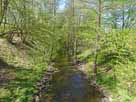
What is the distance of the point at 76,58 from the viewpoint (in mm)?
46938

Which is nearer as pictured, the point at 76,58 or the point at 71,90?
the point at 71,90

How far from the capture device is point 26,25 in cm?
3691

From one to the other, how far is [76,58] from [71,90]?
22093 millimetres

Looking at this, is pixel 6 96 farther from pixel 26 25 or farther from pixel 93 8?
pixel 26 25

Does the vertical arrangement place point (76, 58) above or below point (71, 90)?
above

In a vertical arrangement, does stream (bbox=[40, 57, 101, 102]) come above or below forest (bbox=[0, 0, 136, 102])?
below

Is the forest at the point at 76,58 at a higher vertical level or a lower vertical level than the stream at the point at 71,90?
higher

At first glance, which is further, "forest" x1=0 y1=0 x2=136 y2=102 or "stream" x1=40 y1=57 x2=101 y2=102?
"stream" x1=40 y1=57 x2=101 y2=102

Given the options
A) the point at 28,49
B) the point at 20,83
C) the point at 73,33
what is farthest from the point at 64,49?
the point at 20,83

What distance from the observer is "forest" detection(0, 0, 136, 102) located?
21.0 meters

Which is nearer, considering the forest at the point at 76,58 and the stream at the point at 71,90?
the forest at the point at 76,58

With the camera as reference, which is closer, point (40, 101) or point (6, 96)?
point (6, 96)

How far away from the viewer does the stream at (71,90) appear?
849 inches

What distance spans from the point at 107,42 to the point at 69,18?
2712 centimetres
